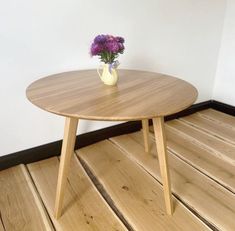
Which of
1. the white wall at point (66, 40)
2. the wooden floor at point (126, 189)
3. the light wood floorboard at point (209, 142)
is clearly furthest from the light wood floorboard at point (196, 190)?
the white wall at point (66, 40)

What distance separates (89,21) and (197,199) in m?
1.10

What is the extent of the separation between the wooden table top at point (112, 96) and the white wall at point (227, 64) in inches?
43.3

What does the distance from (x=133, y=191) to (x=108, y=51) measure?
27.0 inches

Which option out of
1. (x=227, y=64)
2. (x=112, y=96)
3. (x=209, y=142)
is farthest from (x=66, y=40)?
(x=227, y=64)

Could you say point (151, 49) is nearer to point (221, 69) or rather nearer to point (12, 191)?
point (221, 69)

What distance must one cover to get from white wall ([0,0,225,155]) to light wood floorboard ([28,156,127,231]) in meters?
0.20

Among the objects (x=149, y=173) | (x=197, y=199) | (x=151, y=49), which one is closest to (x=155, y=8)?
(x=151, y=49)

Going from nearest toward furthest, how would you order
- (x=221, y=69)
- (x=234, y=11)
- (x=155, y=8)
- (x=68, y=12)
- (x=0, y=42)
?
(x=0, y=42)
(x=68, y=12)
(x=155, y=8)
(x=234, y=11)
(x=221, y=69)

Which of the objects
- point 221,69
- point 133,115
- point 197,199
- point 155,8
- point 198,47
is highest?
point 155,8

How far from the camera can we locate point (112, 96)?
3.46 feet

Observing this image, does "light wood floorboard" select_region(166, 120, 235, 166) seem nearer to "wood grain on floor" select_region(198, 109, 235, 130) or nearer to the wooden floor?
the wooden floor

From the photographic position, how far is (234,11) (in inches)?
79.8

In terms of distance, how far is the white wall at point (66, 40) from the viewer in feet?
4.16

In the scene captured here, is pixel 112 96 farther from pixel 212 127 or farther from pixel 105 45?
pixel 212 127
